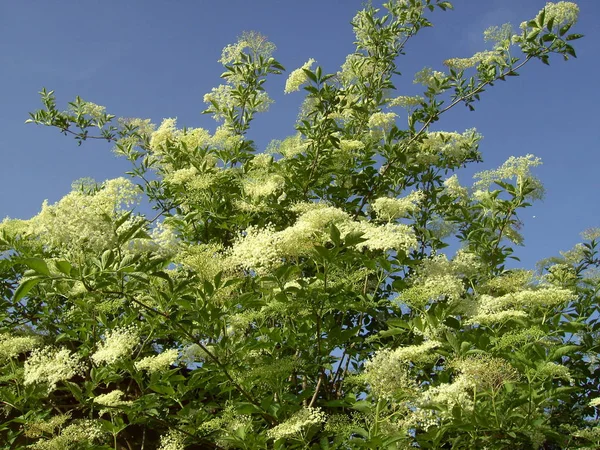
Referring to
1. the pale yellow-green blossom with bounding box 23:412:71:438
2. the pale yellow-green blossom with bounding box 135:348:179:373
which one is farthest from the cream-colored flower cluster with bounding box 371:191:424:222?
the pale yellow-green blossom with bounding box 23:412:71:438

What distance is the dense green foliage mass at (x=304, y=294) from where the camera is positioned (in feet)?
9.03

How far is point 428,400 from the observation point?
2.62 m

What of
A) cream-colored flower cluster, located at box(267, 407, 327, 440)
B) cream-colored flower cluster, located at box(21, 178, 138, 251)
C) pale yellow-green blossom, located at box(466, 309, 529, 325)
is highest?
pale yellow-green blossom, located at box(466, 309, 529, 325)

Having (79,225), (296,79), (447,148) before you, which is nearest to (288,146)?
(296,79)

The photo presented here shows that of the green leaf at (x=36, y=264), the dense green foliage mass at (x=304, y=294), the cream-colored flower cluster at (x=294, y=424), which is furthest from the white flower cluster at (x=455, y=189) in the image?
the green leaf at (x=36, y=264)

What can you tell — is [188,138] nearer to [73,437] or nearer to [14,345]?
[14,345]

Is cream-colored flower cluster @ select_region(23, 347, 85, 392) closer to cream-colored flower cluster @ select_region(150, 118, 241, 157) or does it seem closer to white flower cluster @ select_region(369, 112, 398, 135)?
cream-colored flower cluster @ select_region(150, 118, 241, 157)

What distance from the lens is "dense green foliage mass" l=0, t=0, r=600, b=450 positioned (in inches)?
108

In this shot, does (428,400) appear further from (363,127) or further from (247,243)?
(363,127)

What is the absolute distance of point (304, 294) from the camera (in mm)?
2861

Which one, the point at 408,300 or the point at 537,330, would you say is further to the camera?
the point at 408,300

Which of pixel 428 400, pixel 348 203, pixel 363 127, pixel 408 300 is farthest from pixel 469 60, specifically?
pixel 428 400

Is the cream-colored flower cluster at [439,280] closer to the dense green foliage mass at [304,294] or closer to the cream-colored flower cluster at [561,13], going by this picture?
the dense green foliage mass at [304,294]

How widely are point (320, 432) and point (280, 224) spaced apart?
5.53ft
